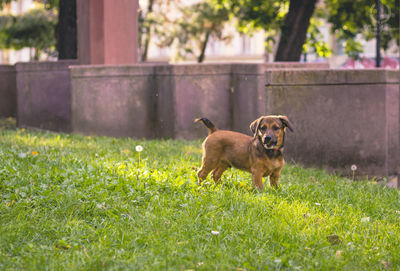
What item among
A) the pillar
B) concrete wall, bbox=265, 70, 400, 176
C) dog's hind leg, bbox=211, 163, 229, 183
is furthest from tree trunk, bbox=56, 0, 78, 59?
dog's hind leg, bbox=211, 163, 229, 183

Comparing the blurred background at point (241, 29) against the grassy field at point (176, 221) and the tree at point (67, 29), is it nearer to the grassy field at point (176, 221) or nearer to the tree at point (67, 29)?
the tree at point (67, 29)

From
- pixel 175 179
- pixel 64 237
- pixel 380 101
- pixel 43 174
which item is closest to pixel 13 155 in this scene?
pixel 43 174

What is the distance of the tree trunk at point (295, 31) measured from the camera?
1638 cm

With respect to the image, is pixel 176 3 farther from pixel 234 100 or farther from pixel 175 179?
pixel 175 179

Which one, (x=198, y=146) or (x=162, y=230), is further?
(x=198, y=146)

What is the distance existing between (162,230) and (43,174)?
208 centimetres

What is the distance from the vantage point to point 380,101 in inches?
363

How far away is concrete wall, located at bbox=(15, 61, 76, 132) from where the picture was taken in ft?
46.2

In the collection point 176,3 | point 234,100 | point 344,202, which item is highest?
point 176,3

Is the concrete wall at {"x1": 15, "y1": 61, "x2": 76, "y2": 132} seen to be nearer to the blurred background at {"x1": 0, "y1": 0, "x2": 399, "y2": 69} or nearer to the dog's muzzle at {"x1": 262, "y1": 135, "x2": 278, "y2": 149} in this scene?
the blurred background at {"x1": 0, "y1": 0, "x2": 399, "y2": 69}

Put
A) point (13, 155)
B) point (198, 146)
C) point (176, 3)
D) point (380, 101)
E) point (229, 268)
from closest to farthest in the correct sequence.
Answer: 1. point (229, 268)
2. point (13, 155)
3. point (380, 101)
4. point (198, 146)
5. point (176, 3)

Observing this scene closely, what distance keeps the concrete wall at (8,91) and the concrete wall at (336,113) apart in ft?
35.5

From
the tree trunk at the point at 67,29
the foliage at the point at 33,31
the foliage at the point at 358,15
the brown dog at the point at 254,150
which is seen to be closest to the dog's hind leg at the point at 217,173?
the brown dog at the point at 254,150

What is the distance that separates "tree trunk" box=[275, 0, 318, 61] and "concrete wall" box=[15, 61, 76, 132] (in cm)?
597
